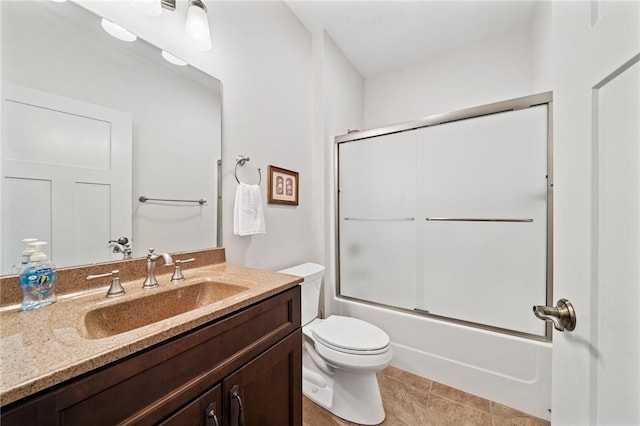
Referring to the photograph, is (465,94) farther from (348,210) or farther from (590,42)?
(590,42)

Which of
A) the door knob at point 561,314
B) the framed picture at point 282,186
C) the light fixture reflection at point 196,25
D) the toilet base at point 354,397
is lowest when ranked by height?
the toilet base at point 354,397

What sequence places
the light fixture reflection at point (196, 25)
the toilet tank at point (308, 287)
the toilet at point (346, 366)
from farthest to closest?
1. the toilet tank at point (308, 287)
2. the toilet at point (346, 366)
3. the light fixture reflection at point (196, 25)

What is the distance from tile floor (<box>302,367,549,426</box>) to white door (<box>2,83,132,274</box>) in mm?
1396

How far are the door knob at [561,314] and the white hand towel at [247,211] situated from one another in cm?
124

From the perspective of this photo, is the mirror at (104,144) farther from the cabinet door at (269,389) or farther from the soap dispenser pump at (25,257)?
the cabinet door at (269,389)

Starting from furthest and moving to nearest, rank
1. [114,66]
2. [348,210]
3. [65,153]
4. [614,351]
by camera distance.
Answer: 1. [348,210]
2. [114,66]
3. [65,153]
4. [614,351]

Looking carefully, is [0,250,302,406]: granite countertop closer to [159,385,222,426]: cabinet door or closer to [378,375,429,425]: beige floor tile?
[159,385,222,426]: cabinet door

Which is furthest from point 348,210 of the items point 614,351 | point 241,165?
point 614,351

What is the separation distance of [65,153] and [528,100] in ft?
7.38

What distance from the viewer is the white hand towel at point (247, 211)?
1391 mm

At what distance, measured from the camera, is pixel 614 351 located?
42 centimetres

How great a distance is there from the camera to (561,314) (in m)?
0.56

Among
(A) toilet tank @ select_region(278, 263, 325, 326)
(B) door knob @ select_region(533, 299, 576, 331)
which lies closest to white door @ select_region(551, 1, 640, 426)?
(B) door knob @ select_region(533, 299, 576, 331)

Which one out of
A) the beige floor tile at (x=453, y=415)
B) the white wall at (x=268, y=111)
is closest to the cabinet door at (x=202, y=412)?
the white wall at (x=268, y=111)
